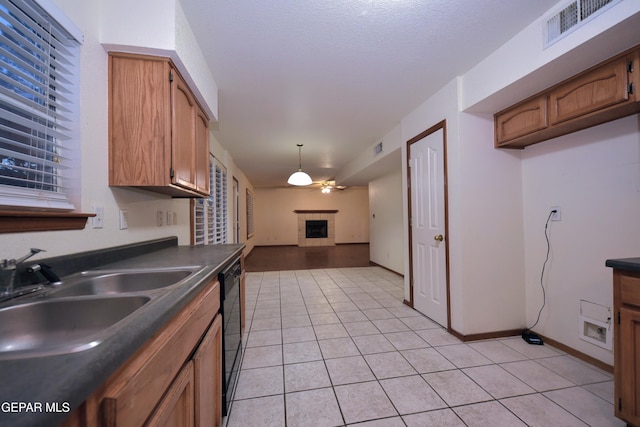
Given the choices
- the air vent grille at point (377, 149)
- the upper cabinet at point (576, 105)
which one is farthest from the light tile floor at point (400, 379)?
the air vent grille at point (377, 149)

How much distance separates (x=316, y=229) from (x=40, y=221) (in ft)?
31.1

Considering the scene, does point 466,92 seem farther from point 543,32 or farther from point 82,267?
point 82,267

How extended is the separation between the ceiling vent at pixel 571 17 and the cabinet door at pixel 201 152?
249cm

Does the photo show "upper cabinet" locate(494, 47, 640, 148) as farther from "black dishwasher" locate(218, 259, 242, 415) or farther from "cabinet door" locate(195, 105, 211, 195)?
"cabinet door" locate(195, 105, 211, 195)

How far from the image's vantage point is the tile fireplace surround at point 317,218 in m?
10.2

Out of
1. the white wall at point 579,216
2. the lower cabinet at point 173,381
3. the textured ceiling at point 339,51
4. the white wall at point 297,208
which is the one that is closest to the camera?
the lower cabinet at point 173,381

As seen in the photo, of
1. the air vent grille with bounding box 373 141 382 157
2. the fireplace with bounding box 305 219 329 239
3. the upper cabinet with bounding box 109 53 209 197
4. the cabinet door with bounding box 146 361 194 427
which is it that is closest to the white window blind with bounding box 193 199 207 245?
the upper cabinet with bounding box 109 53 209 197

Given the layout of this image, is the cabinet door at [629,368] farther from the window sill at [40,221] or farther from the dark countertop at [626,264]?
the window sill at [40,221]

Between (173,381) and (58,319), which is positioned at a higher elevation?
(58,319)

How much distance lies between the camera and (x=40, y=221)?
3.32ft

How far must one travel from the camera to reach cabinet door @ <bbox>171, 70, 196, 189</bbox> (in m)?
1.59

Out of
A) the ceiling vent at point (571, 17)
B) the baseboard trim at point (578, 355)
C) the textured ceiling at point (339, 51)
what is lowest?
the baseboard trim at point (578, 355)

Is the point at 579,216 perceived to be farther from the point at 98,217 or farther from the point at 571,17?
the point at 98,217

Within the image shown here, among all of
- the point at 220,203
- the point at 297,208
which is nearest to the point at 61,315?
the point at 220,203
